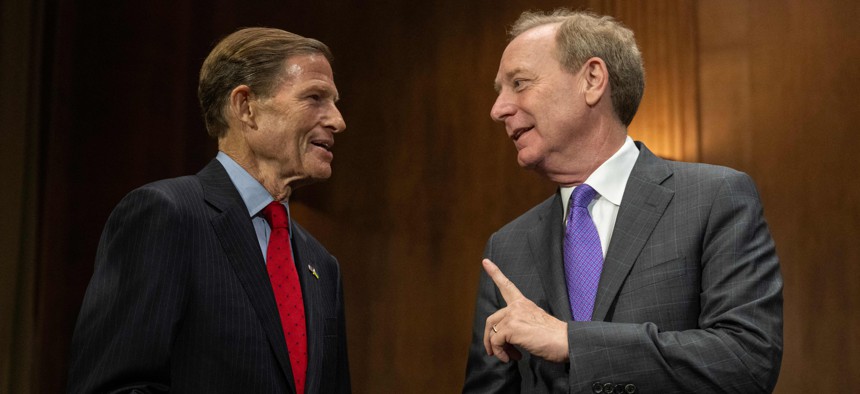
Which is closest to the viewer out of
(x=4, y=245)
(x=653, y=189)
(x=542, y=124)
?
(x=653, y=189)

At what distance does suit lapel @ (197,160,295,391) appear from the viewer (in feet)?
6.27

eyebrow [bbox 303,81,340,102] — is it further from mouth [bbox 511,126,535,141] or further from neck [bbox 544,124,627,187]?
neck [bbox 544,124,627,187]

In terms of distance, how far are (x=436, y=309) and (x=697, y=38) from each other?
1.91m

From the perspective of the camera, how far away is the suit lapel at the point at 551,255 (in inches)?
76.7

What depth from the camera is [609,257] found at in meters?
1.92

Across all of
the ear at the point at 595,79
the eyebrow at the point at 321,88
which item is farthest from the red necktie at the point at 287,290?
the ear at the point at 595,79

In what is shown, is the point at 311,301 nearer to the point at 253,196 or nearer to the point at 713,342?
the point at 253,196

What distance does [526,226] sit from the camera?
7.34 ft

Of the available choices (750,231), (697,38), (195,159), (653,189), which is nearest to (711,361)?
(750,231)

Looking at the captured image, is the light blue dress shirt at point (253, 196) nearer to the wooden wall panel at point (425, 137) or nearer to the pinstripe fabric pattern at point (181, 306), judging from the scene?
the pinstripe fabric pattern at point (181, 306)

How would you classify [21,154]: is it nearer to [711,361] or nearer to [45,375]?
[45,375]

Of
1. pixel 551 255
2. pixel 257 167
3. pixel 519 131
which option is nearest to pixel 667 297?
pixel 551 255

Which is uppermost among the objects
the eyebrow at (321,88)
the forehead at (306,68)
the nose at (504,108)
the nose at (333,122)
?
the forehead at (306,68)

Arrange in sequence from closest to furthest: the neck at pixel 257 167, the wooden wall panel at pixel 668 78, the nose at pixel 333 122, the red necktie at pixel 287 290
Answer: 1. the red necktie at pixel 287 290
2. the neck at pixel 257 167
3. the nose at pixel 333 122
4. the wooden wall panel at pixel 668 78
